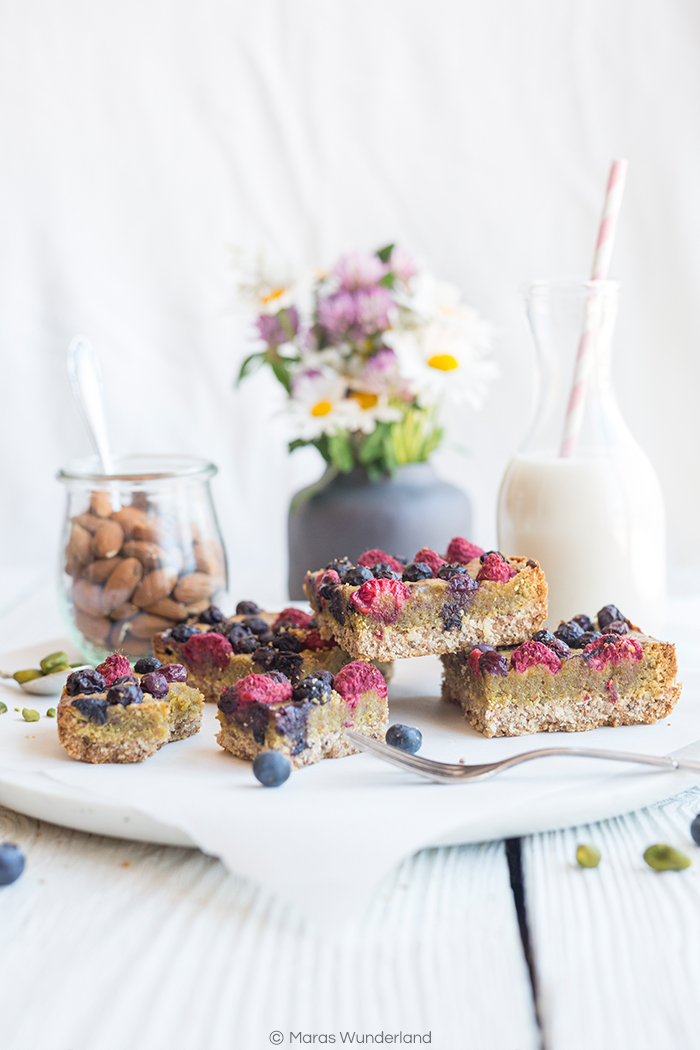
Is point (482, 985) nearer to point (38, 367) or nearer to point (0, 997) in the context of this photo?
point (0, 997)

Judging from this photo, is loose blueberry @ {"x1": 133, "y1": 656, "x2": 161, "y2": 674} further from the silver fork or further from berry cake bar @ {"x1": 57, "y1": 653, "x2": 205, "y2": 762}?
the silver fork

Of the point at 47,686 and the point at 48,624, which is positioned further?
the point at 48,624

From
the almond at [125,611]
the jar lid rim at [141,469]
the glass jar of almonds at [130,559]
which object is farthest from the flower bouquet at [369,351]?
the almond at [125,611]

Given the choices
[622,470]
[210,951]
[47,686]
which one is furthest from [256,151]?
[210,951]

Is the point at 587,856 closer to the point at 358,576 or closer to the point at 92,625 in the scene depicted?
the point at 358,576

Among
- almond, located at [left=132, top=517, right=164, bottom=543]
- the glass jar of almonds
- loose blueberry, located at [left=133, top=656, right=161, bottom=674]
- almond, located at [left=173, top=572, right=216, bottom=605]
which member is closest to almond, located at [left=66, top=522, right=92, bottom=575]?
the glass jar of almonds

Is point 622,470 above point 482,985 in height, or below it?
above
